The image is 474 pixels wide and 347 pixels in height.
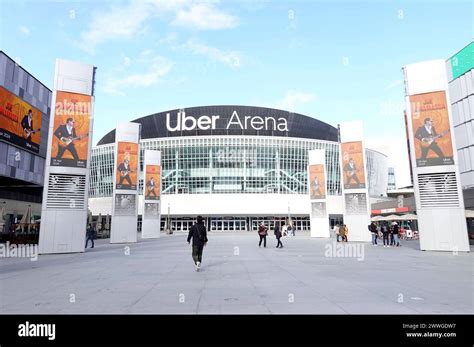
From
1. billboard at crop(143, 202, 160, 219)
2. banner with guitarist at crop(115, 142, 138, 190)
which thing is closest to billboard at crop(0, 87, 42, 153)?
banner with guitarist at crop(115, 142, 138, 190)

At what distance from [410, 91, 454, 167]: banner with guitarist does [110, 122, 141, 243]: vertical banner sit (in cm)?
2713

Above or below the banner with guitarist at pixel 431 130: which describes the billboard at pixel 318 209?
below

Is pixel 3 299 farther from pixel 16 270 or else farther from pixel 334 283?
pixel 334 283

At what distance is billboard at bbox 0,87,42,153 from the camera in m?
37.5

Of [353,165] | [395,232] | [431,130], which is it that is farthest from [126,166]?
[431,130]

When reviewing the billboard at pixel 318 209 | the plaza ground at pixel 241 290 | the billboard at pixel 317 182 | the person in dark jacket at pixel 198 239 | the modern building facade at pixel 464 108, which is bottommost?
the plaza ground at pixel 241 290

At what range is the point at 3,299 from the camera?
7.55 metres

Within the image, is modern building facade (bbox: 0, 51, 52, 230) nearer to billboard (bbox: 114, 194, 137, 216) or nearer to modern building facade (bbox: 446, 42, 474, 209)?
billboard (bbox: 114, 194, 137, 216)

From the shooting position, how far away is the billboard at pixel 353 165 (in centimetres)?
3222

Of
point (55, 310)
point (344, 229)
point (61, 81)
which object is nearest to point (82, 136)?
point (61, 81)

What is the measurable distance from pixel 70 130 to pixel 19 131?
25.5 m

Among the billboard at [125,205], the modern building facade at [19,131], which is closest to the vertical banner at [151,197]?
the billboard at [125,205]

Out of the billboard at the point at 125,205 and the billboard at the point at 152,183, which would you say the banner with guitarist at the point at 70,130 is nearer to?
the billboard at the point at 125,205

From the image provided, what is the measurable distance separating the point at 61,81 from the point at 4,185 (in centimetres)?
3456
